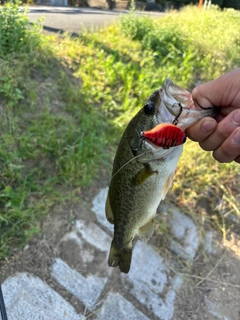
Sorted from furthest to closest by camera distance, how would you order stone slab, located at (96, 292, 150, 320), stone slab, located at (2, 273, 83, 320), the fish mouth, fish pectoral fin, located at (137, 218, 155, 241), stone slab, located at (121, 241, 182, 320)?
stone slab, located at (121, 241, 182, 320), stone slab, located at (96, 292, 150, 320), stone slab, located at (2, 273, 83, 320), fish pectoral fin, located at (137, 218, 155, 241), the fish mouth

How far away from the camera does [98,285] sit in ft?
8.04

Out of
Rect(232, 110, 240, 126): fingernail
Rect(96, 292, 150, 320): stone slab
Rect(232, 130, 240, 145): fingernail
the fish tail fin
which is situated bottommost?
Rect(96, 292, 150, 320): stone slab

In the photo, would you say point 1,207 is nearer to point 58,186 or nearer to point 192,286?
point 58,186

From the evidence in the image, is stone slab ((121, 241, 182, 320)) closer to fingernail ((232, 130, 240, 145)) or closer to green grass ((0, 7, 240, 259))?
green grass ((0, 7, 240, 259))

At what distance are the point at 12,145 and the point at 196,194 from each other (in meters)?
1.86

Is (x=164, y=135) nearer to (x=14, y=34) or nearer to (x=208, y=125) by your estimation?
(x=208, y=125)

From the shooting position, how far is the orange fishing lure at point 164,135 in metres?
1.11

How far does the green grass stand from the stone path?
294 mm

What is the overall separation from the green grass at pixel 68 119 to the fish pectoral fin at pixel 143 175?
1.33 metres

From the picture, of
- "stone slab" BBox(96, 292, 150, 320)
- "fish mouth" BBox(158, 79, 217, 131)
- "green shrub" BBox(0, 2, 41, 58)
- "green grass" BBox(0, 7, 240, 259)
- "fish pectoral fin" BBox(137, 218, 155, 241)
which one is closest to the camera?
"fish mouth" BBox(158, 79, 217, 131)

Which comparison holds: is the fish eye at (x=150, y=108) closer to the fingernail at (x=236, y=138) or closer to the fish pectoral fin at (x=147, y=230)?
the fingernail at (x=236, y=138)

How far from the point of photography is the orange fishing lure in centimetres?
111

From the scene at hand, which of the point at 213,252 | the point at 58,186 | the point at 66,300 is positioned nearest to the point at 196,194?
the point at 213,252

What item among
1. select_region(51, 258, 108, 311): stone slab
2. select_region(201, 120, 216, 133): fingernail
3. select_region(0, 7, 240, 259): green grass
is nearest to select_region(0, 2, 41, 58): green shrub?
select_region(0, 7, 240, 259): green grass
